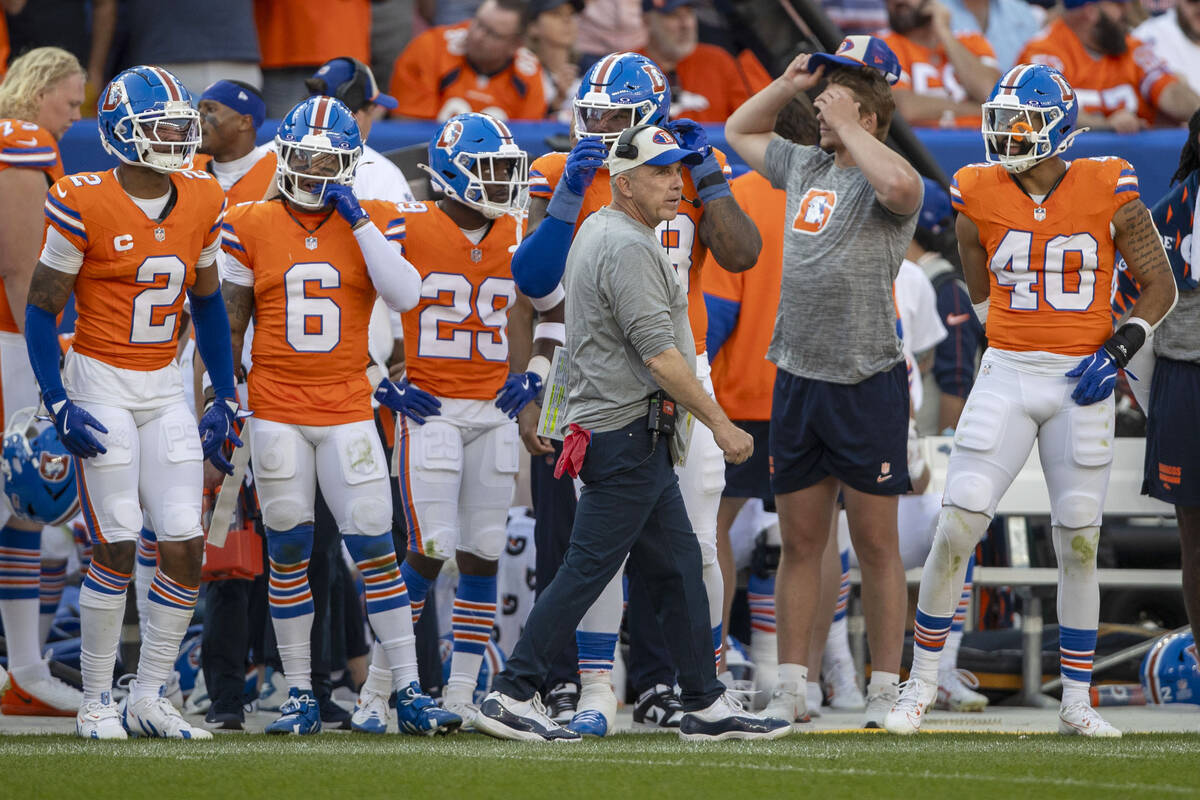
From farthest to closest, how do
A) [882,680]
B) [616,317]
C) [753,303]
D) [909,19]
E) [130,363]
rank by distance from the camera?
[909,19] → [753,303] → [882,680] → [130,363] → [616,317]

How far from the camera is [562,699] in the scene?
21.4 ft

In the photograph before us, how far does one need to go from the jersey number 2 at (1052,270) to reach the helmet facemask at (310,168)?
2274mm

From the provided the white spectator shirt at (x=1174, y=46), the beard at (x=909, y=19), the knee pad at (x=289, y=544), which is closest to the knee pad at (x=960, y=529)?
the knee pad at (x=289, y=544)

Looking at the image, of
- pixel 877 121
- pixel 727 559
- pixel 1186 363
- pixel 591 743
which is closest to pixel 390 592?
pixel 591 743

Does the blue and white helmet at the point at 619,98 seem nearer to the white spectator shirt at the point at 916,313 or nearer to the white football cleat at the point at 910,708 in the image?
the white spectator shirt at the point at 916,313

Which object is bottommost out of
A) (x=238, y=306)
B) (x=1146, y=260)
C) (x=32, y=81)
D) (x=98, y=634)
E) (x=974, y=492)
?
(x=98, y=634)

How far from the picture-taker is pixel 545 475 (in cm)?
681

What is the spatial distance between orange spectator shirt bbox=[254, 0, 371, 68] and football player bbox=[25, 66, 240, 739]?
3330 millimetres

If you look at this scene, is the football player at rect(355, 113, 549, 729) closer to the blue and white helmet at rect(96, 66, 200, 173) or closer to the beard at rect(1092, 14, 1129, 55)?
the blue and white helmet at rect(96, 66, 200, 173)

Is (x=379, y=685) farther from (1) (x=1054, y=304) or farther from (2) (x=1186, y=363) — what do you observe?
(2) (x=1186, y=363)

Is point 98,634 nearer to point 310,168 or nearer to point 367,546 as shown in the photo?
point 367,546

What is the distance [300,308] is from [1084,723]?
3.00m

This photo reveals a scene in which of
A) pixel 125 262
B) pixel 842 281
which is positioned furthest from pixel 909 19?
pixel 125 262

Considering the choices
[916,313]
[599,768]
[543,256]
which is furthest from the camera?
[916,313]
